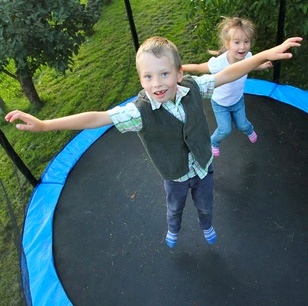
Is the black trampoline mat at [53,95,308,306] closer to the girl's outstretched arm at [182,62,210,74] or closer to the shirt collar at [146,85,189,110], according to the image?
the girl's outstretched arm at [182,62,210,74]

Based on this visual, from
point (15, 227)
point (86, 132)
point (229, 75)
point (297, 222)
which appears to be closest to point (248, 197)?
point (297, 222)

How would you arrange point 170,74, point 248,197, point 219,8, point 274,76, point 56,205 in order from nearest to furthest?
point 170,74 → point 248,197 → point 56,205 → point 219,8 → point 274,76

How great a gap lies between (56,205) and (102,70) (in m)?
1.94

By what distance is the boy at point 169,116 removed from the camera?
1239mm

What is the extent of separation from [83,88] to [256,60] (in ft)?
8.40

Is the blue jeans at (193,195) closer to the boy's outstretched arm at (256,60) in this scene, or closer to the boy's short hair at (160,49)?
the boy's outstretched arm at (256,60)

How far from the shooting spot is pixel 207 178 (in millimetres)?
1627

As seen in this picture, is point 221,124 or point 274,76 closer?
point 221,124

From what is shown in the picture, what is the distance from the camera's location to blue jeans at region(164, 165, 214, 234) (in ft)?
5.31

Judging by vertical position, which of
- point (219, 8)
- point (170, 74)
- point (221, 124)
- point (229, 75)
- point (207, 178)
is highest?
point (170, 74)

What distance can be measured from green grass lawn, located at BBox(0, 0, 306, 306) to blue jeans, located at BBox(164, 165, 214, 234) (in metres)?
1.13

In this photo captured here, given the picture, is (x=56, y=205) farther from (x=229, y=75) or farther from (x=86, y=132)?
(x=229, y=75)

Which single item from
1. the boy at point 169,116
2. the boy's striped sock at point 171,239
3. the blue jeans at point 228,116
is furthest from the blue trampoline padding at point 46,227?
the blue jeans at point 228,116

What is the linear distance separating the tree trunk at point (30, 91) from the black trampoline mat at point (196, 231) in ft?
3.95
